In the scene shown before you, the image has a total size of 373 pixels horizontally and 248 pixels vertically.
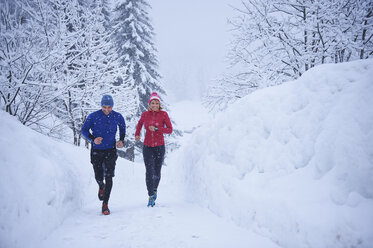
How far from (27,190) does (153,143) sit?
2203mm

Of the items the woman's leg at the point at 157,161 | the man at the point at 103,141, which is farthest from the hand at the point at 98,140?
the woman's leg at the point at 157,161

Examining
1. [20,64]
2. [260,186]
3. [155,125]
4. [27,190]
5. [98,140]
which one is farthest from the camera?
[20,64]

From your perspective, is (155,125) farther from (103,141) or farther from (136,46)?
(136,46)

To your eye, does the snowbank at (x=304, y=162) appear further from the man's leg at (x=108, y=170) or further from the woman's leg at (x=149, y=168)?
the man's leg at (x=108, y=170)

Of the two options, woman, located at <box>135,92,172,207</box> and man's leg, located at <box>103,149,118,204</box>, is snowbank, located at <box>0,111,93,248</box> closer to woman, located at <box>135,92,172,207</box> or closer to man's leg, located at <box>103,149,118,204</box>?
man's leg, located at <box>103,149,118,204</box>

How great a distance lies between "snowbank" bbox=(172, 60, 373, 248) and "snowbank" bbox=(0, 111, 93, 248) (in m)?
2.35

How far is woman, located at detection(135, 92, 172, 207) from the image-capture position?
410cm

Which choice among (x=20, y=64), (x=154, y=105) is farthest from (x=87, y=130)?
(x=20, y=64)

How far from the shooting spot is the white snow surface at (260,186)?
187 centimetres

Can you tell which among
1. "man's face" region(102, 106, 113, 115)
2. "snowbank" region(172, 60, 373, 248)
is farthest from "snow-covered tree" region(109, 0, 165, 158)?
"snowbank" region(172, 60, 373, 248)

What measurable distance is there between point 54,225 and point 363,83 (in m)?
4.12

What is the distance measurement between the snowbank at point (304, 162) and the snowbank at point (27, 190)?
7.71 feet

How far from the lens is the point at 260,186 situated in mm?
2637

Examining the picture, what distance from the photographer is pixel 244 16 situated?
6910 mm
